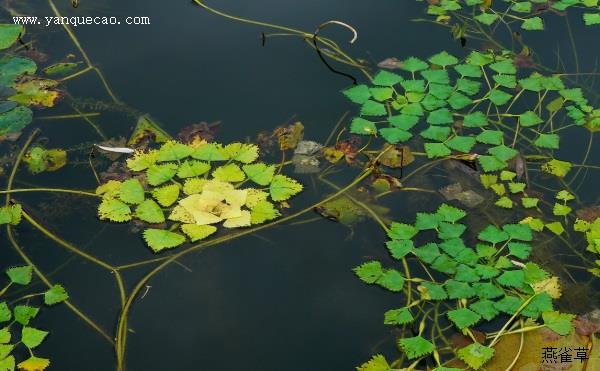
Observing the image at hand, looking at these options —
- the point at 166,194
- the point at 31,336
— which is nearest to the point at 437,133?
the point at 166,194

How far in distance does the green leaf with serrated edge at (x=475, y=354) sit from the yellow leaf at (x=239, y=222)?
30.8 inches

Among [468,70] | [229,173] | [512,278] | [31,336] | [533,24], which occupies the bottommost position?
[31,336]

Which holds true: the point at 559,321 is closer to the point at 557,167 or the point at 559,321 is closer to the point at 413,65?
the point at 557,167

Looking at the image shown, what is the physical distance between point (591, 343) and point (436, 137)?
919 millimetres

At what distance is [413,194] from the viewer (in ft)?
7.47

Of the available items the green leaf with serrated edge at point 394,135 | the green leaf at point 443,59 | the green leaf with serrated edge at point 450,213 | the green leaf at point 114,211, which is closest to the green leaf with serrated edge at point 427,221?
the green leaf with serrated edge at point 450,213

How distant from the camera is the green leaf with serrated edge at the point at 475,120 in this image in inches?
98.4

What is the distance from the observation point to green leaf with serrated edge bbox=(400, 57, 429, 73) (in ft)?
8.98

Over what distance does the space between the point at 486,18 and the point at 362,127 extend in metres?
0.99

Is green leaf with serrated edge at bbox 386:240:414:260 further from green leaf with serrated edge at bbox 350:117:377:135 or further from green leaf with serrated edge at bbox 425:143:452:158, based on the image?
green leaf with serrated edge at bbox 350:117:377:135

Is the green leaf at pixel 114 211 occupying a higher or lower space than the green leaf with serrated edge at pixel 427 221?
lower

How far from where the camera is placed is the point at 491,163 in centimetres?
237

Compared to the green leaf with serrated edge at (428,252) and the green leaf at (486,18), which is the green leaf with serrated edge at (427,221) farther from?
the green leaf at (486,18)

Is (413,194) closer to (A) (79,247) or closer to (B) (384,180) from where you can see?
(B) (384,180)
